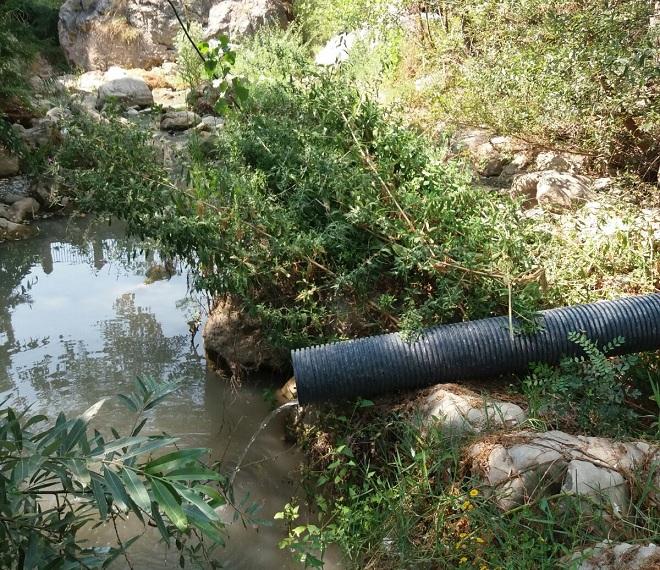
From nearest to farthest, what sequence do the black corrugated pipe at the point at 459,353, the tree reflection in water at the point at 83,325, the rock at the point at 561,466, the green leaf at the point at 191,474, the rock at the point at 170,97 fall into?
the green leaf at the point at 191,474, the rock at the point at 561,466, the black corrugated pipe at the point at 459,353, the tree reflection in water at the point at 83,325, the rock at the point at 170,97

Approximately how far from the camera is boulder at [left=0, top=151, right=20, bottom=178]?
9.99 meters

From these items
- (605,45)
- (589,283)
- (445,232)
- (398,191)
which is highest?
(605,45)

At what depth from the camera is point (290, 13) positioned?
16.2 m

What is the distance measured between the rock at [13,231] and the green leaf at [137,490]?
25.7 feet

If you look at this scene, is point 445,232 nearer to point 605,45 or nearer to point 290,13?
point 605,45

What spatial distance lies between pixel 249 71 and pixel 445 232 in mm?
4618

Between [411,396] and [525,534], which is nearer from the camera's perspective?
[525,534]

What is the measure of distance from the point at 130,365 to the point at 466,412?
3060 millimetres

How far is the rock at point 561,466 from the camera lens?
2.76 m

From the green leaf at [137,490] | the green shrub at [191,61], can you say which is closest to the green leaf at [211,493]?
the green leaf at [137,490]

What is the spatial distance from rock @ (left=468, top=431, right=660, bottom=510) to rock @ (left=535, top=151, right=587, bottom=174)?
→ 3421mm

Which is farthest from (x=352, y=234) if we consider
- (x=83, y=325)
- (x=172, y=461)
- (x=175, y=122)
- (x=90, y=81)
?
(x=90, y=81)

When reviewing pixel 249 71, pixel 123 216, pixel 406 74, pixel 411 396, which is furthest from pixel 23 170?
pixel 411 396

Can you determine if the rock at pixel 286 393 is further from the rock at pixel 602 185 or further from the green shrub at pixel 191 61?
the green shrub at pixel 191 61
